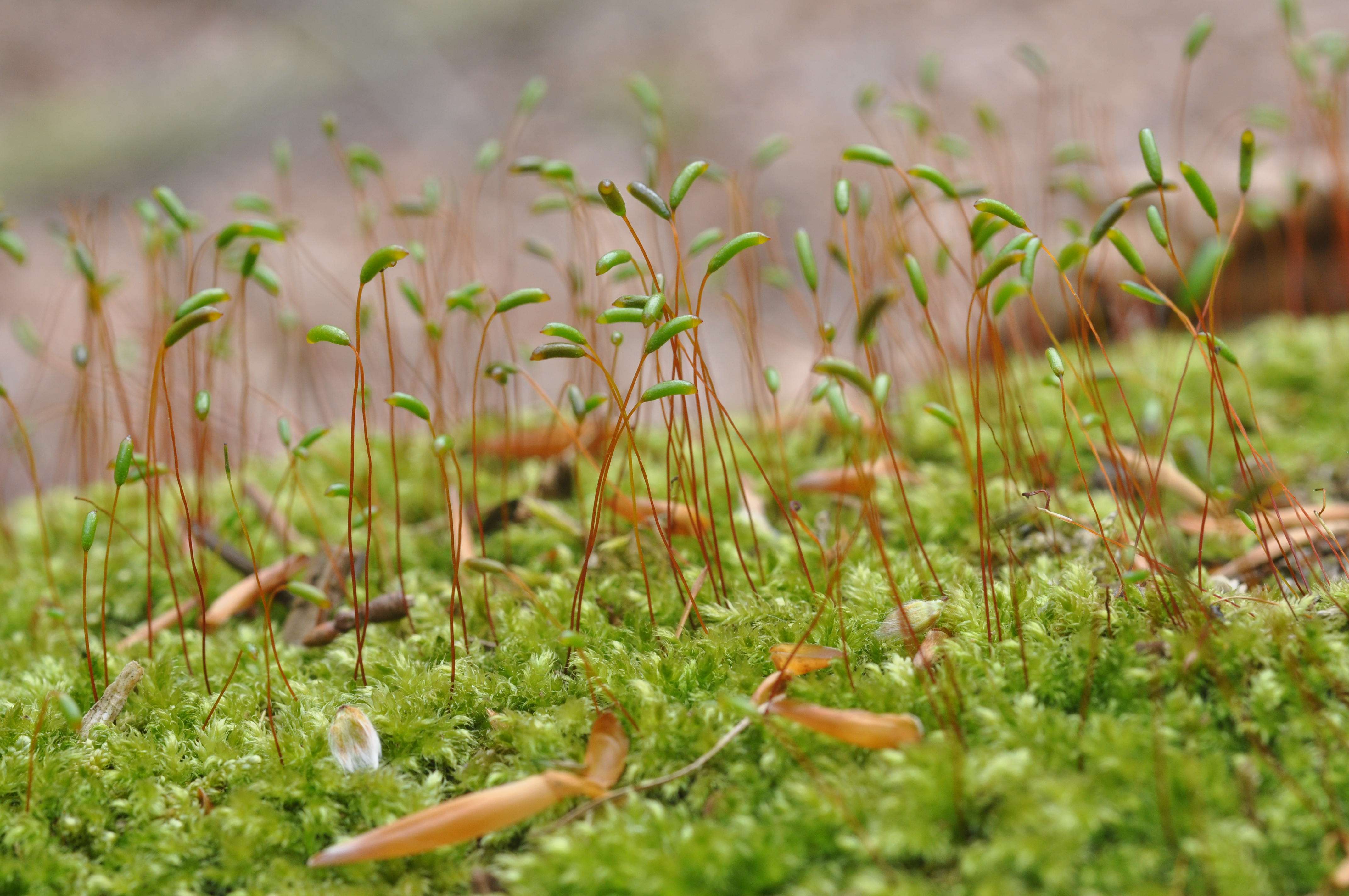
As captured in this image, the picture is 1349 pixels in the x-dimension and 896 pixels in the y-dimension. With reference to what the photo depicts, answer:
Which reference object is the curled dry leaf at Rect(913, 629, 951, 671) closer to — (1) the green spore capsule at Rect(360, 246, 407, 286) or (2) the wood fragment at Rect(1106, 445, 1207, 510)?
(2) the wood fragment at Rect(1106, 445, 1207, 510)

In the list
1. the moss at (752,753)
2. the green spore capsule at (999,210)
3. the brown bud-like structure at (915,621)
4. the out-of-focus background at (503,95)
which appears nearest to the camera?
the moss at (752,753)

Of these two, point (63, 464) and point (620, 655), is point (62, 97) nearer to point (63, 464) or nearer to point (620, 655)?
point (63, 464)

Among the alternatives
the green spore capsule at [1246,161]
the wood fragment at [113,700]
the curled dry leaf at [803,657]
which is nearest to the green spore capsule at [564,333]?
the curled dry leaf at [803,657]


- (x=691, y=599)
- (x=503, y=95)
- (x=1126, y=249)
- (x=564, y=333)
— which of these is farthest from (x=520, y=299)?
(x=503, y=95)

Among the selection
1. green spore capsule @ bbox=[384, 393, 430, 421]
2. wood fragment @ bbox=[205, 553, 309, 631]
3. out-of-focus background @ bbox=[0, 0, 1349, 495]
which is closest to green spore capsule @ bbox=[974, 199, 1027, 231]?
green spore capsule @ bbox=[384, 393, 430, 421]

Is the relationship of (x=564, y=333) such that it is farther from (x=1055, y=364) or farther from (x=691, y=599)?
(x=1055, y=364)

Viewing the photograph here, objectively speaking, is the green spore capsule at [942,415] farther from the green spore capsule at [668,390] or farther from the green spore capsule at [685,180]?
the green spore capsule at [685,180]

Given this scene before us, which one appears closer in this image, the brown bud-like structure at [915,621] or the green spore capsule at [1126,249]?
the green spore capsule at [1126,249]

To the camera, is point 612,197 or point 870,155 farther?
point 870,155
